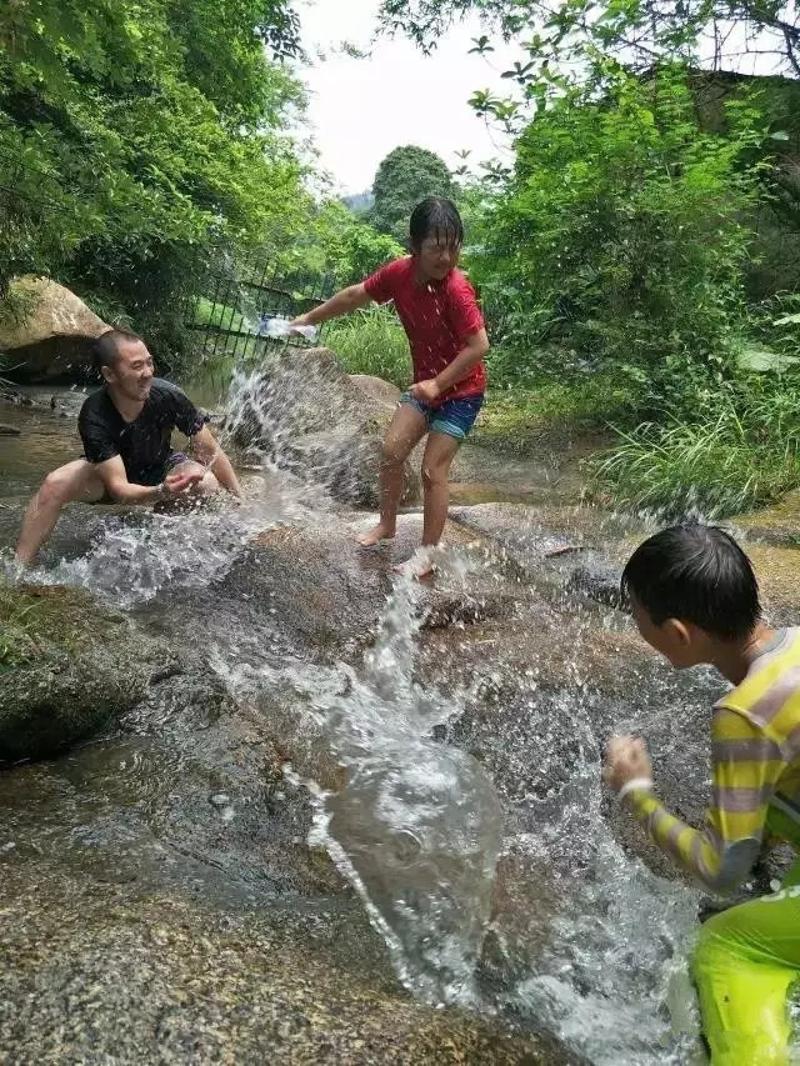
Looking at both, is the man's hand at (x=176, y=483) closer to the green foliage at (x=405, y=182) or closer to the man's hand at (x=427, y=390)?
the man's hand at (x=427, y=390)

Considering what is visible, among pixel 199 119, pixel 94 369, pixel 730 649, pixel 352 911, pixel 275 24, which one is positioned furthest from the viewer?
pixel 275 24

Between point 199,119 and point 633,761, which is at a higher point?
point 199,119

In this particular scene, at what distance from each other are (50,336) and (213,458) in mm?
6029

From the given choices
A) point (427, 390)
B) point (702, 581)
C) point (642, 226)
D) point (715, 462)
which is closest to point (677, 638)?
point (702, 581)

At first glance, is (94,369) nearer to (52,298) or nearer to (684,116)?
(52,298)

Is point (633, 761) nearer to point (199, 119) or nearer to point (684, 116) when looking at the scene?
point (684, 116)

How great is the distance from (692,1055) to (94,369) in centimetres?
1007

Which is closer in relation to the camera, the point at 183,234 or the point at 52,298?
the point at 52,298

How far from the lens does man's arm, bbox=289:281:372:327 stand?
4562 mm

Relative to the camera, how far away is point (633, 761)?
1.91 metres

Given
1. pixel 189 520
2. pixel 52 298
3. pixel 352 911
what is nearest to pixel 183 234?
pixel 52 298

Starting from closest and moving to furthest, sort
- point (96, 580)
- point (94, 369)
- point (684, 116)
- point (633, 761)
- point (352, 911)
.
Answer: point (633, 761), point (352, 911), point (96, 580), point (684, 116), point (94, 369)

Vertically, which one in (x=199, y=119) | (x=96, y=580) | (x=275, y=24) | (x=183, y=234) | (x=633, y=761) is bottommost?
(x=96, y=580)

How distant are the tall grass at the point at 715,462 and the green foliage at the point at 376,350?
183 inches
